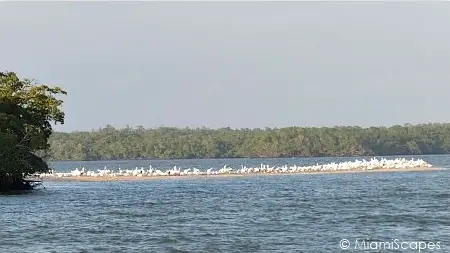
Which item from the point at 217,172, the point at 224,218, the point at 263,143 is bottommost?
the point at 224,218

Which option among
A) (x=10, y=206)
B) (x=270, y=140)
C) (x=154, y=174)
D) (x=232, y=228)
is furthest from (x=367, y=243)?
(x=270, y=140)

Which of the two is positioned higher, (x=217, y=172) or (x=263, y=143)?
(x=263, y=143)

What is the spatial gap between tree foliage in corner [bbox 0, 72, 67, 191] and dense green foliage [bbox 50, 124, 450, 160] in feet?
371

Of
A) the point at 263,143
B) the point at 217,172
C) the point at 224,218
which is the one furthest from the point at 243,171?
the point at 263,143

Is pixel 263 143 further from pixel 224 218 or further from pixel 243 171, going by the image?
pixel 224 218

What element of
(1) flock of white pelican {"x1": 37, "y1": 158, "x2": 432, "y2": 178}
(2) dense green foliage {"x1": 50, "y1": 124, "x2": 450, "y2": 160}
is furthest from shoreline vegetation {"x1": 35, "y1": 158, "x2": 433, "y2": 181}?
(2) dense green foliage {"x1": 50, "y1": 124, "x2": 450, "y2": 160}

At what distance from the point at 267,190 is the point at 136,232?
23817mm

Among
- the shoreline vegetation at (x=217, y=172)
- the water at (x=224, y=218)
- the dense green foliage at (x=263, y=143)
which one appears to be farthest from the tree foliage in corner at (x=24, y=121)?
the dense green foliage at (x=263, y=143)

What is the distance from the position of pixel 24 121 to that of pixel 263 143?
117 m

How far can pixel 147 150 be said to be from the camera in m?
181

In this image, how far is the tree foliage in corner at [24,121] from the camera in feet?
169

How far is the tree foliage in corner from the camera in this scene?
51.6m

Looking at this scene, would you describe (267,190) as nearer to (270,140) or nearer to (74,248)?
(74,248)

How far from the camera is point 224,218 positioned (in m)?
37.0
